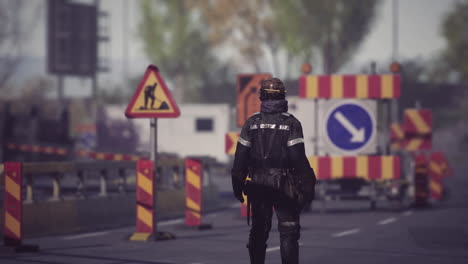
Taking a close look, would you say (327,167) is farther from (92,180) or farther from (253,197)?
(253,197)

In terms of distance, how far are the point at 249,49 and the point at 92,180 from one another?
4867cm

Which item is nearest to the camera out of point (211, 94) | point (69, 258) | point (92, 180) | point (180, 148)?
point (69, 258)

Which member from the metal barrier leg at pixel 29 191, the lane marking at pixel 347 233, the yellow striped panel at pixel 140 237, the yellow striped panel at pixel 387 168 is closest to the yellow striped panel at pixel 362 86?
the yellow striped panel at pixel 387 168

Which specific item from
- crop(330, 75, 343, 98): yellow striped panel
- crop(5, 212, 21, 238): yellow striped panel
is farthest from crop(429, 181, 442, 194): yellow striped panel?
crop(5, 212, 21, 238): yellow striped panel

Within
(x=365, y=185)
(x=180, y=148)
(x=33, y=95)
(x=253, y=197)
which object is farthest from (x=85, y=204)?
(x=33, y=95)

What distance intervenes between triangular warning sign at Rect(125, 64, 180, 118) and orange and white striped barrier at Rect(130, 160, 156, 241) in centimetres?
67

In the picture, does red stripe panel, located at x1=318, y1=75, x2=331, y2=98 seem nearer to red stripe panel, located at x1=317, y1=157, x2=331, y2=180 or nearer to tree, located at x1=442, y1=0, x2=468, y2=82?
red stripe panel, located at x1=317, y1=157, x2=331, y2=180

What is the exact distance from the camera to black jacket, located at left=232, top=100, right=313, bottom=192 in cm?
784

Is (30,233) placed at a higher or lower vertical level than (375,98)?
lower

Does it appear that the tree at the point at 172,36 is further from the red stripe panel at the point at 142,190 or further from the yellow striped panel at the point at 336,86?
the red stripe panel at the point at 142,190

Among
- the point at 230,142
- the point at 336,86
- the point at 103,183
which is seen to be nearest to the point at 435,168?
the point at 336,86

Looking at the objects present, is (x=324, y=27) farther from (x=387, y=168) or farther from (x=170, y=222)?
(x=170, y=222)

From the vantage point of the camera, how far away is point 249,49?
214 ft

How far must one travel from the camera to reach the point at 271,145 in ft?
25.9
